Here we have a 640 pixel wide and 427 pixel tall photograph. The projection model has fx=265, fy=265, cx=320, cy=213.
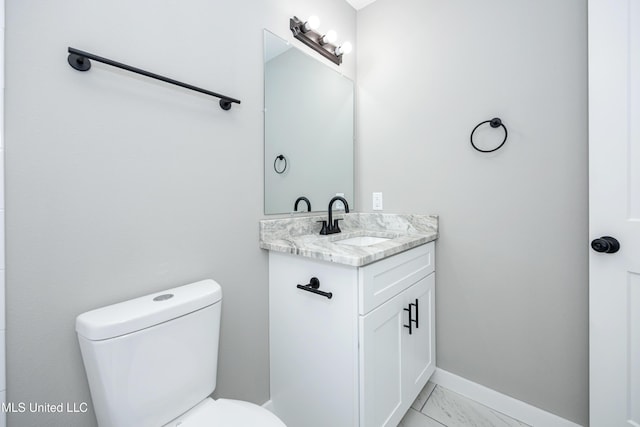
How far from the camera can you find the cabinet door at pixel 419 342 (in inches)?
49.6

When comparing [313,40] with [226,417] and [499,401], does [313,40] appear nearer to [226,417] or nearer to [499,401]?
[226,417]

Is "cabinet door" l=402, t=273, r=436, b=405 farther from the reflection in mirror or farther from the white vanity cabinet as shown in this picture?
the reflection in mirror

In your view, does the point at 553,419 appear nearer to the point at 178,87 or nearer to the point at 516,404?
the point at 516,404

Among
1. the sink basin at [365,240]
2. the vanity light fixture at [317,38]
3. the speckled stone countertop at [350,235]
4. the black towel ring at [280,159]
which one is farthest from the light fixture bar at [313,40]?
the sink basin at [365,240]

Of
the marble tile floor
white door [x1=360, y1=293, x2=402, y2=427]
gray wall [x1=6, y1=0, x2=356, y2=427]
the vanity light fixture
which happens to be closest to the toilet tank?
gray wall [x1=6, y1=0, x2=356, y2=427]

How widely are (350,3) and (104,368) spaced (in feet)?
7.40

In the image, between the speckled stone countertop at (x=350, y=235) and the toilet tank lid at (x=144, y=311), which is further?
the speckled stone countertop at (x=350, y=235)

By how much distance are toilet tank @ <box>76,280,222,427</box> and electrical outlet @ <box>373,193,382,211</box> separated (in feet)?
3.79

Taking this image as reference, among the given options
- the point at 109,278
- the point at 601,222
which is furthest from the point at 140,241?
the point at 601,222

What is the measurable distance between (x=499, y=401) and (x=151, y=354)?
1.64 meters

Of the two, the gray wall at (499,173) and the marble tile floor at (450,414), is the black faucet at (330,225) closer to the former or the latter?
the gray wall at (499,173)

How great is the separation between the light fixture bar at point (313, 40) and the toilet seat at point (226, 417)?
5.55 ft

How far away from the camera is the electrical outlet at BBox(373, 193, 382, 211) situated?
69.4 inches

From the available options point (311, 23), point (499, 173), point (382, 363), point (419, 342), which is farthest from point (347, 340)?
point (311, 23)
